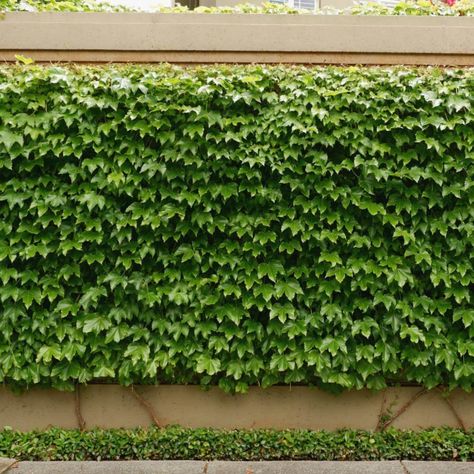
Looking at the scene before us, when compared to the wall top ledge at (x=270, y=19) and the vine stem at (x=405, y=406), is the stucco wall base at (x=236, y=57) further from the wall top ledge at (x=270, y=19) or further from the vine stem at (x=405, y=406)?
the vine stem at (x=405, y=406)

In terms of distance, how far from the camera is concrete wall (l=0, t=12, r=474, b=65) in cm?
438

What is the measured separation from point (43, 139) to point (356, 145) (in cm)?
251

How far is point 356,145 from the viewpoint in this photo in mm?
3770

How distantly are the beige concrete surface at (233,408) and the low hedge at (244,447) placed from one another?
0.20m

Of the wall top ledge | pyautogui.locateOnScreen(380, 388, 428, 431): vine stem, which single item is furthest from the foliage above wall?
pyautogui.locateOnScreen(380, 388, 428, 431): vine stem

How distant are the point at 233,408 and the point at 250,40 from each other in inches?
130

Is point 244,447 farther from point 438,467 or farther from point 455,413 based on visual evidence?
point 455,413

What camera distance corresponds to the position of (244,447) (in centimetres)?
382

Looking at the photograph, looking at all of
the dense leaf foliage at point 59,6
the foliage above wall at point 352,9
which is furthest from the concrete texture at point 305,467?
the dense leaf foliage at point 59,6

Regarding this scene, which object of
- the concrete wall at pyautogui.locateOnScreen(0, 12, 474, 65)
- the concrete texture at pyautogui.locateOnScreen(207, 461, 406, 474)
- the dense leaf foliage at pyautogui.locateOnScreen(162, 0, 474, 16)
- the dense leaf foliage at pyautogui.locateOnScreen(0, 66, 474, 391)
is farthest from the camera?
the dense leaf foliage at pyautogui.locateOnScreen(162, 0, 474, 16)

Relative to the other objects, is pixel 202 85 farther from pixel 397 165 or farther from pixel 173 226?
pixel 397 165

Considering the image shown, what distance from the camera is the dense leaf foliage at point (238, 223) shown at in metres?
3.78

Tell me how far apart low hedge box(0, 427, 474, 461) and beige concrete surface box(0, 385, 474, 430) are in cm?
20

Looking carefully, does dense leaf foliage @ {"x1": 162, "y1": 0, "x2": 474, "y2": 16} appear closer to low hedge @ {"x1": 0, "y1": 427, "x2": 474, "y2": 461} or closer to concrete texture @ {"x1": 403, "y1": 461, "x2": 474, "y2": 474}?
low hedge @ {"x1": 0, "y1": 427, "x2": 474, "y2": 461}
